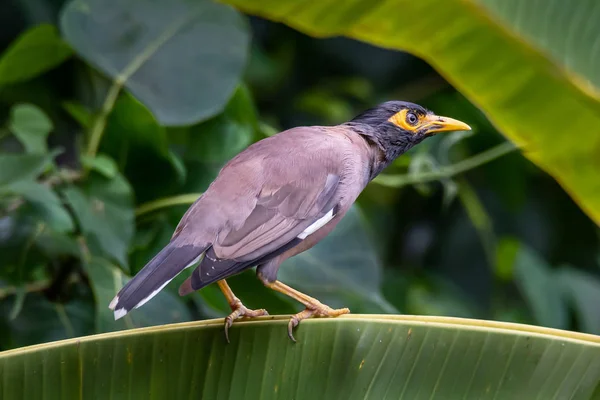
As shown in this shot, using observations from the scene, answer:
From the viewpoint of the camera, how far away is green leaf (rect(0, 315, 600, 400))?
182cm

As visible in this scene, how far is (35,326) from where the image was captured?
305 cm

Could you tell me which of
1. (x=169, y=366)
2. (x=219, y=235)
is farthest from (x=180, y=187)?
(x=169, y=366)

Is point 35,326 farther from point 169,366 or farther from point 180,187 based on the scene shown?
point 169,366

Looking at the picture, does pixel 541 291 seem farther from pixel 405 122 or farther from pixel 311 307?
pixel 311 307

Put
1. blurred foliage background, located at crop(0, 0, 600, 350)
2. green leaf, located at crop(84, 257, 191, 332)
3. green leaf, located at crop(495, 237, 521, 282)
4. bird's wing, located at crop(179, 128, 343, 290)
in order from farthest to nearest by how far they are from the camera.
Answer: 1. green leaf, located at crop(495, 237, 521, 282)
2. green leaf, located at crop(84, 257, 191, 332)
3. blurred foliage background, located at crop(0, 0, 600, 350)
4. bird's wing, located at crop(179, 128, 343, 290)

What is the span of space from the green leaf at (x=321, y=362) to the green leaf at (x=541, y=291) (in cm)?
260

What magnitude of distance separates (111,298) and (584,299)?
2656 millimetres

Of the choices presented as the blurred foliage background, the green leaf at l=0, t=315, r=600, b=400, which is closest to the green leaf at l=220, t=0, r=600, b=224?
the blurred foliage background

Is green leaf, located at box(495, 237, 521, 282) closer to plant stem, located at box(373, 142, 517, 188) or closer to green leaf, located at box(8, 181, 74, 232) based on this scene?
plant stem, located at box(373, 142, 517, 188)

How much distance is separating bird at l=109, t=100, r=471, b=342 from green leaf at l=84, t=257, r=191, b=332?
0.52 meters

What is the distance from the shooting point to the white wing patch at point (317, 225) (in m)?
2.43

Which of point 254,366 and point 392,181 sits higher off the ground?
point 254,366

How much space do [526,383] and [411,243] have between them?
151 inches

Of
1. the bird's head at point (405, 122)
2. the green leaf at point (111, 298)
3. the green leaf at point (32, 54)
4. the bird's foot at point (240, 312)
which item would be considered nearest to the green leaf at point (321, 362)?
the bird's foot at point (240, 312)
